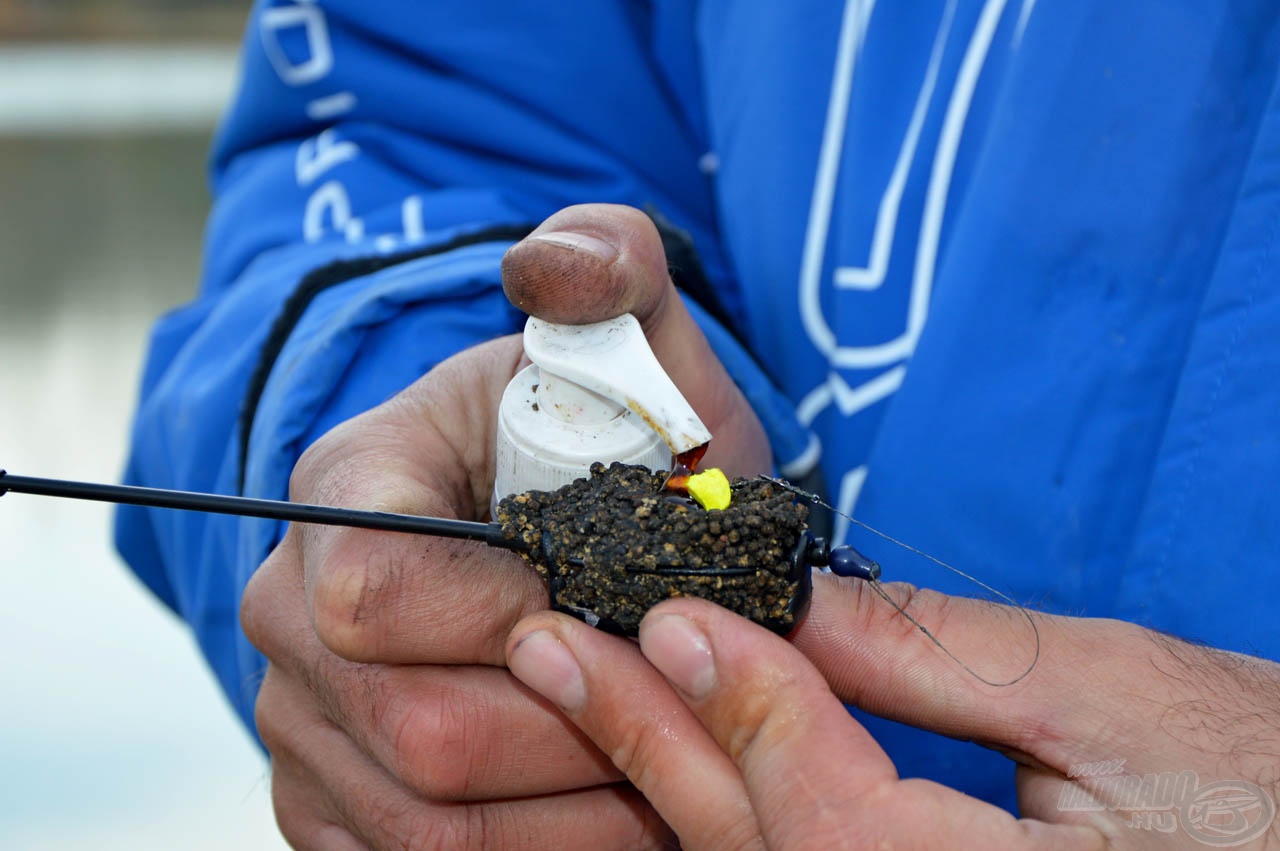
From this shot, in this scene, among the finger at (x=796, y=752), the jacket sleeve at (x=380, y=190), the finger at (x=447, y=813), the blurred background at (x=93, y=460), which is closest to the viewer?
the finger at (x=796, y=752)

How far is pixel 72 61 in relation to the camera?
2.82 meters

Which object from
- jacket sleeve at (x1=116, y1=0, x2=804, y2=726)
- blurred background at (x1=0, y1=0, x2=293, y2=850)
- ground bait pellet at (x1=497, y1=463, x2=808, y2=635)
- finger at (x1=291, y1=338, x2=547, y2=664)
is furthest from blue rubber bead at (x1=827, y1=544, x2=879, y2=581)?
blurred background at (x1=0, y1=0, x2=293, y2=850)

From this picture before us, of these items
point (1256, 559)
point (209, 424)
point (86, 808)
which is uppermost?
point (1256, 559)

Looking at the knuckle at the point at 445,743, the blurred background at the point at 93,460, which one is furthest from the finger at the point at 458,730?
the blurred background at the point at 93,460

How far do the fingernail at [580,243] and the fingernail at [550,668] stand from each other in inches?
5.9

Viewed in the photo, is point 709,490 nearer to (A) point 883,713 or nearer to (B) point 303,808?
(A) point 883,713

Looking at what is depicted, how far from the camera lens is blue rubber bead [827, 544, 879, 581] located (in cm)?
39

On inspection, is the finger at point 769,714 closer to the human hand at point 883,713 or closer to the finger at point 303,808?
the human hand at point 883,713

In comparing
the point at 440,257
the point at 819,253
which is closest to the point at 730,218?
the point at 819,253

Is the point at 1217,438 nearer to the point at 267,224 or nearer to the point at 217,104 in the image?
the point at 267,224

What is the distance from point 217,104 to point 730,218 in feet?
7.38

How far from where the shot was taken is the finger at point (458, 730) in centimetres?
43

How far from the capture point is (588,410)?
1.31ft

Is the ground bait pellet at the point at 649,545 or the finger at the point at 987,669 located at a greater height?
the ground bait pellet at the point at 649,545
